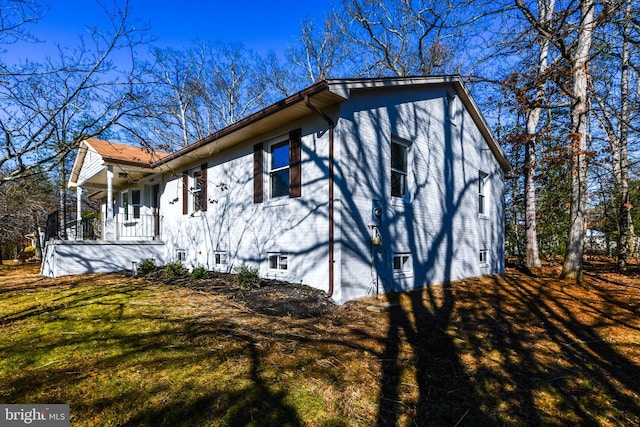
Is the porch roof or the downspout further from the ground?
the porch roof

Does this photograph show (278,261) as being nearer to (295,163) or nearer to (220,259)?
(295,163)

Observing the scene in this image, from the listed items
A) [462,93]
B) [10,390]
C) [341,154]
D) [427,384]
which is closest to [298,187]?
[341,154]

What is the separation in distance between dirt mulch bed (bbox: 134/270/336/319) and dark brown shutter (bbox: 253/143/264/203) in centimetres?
211

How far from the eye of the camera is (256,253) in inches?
314

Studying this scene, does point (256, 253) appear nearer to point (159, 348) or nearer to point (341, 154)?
point (341, 154)

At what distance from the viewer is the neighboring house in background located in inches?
248

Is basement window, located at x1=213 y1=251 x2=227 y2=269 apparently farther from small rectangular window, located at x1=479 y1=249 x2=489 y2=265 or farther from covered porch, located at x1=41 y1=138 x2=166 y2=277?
small rectangular window, located at x1=479 y1=249 x2=489 y2=265

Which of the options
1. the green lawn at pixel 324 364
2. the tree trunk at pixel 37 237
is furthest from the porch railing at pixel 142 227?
the green lawn at pixel 324 364

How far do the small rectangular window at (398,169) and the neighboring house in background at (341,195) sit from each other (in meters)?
0.03

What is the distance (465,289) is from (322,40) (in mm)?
18543

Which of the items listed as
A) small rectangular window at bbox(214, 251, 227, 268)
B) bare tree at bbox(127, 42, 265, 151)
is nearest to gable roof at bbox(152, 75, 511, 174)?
small rectangular window at bbox(214, 251, 227, 268)

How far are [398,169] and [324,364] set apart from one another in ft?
17.4

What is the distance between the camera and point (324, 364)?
3.40 metres

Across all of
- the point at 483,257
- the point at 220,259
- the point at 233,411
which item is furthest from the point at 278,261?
the point at 483,257
